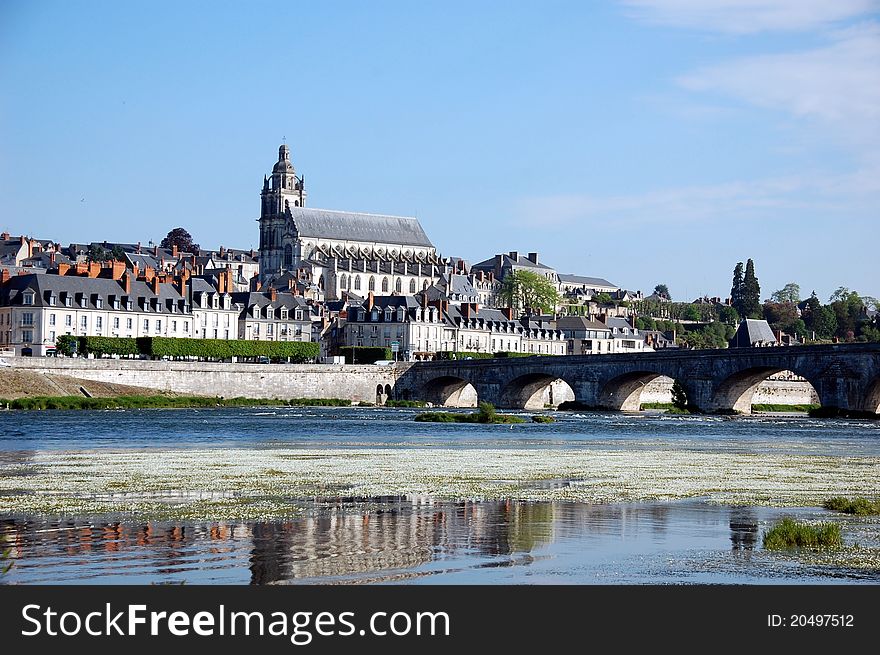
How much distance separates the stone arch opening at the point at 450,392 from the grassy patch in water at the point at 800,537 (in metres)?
88.1

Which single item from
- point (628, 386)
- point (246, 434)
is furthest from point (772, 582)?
point (628, 386)

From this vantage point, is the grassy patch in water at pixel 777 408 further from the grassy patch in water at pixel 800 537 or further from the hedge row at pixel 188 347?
the grassy patch in water at pixel 800 537

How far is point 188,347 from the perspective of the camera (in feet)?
352

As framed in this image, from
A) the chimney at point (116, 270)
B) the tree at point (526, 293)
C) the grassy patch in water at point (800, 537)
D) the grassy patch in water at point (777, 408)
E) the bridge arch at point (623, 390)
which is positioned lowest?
the grassy patch in water at point (777, 408)

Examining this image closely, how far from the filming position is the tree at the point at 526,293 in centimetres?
19025

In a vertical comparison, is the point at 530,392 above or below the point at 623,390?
below

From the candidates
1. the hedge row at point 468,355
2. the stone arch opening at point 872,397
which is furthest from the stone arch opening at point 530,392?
the stone arch opening at point 872,397

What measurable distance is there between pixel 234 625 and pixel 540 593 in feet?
13.0

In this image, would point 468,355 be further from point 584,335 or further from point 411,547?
point 411,547

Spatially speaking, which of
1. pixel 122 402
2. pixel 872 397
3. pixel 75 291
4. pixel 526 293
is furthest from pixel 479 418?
pixel 526 293

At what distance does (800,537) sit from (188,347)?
296 feet

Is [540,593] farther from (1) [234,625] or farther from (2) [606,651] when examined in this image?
(1) [234,625]

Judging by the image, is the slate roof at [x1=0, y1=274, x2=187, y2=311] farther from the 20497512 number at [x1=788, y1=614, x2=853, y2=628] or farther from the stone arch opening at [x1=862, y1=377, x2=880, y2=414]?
the 20497512 number at [x1=788, y1=614, x2=853, y2=628]

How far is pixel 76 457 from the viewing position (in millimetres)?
36688
